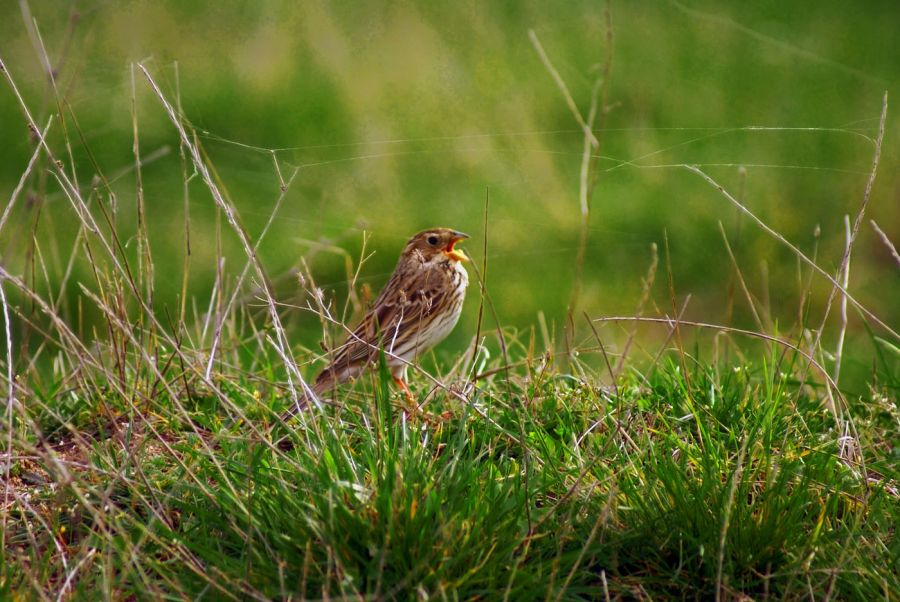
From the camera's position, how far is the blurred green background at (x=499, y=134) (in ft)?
25.6

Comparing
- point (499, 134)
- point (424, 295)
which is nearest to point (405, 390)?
point (424, 295)

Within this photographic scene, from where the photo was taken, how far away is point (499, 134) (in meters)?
8.48

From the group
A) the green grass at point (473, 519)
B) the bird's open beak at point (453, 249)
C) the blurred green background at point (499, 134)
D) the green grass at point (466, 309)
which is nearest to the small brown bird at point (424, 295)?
the bird's open beak at point (453, 249)

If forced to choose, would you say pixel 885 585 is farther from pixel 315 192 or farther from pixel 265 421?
pixel 315 192

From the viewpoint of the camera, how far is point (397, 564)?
10.2ft

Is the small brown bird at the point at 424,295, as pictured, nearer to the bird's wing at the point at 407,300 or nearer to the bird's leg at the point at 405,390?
the bird's wing at the point at 407,300

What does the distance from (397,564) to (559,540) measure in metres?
0.48

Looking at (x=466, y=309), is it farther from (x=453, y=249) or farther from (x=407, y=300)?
(x=407, y=300)

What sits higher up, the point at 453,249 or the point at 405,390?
the point at 453,249

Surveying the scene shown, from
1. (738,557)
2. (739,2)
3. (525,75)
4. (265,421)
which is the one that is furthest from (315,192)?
(738,557)

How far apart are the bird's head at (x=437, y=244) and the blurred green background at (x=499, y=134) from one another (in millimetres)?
1448

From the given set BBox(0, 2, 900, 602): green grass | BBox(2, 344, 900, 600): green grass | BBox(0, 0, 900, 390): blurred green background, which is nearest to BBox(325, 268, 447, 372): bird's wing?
BBox(0, 2, 900, 602): green grass

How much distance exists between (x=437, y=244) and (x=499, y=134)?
2.81 meters

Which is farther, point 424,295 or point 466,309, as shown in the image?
point 466,309
